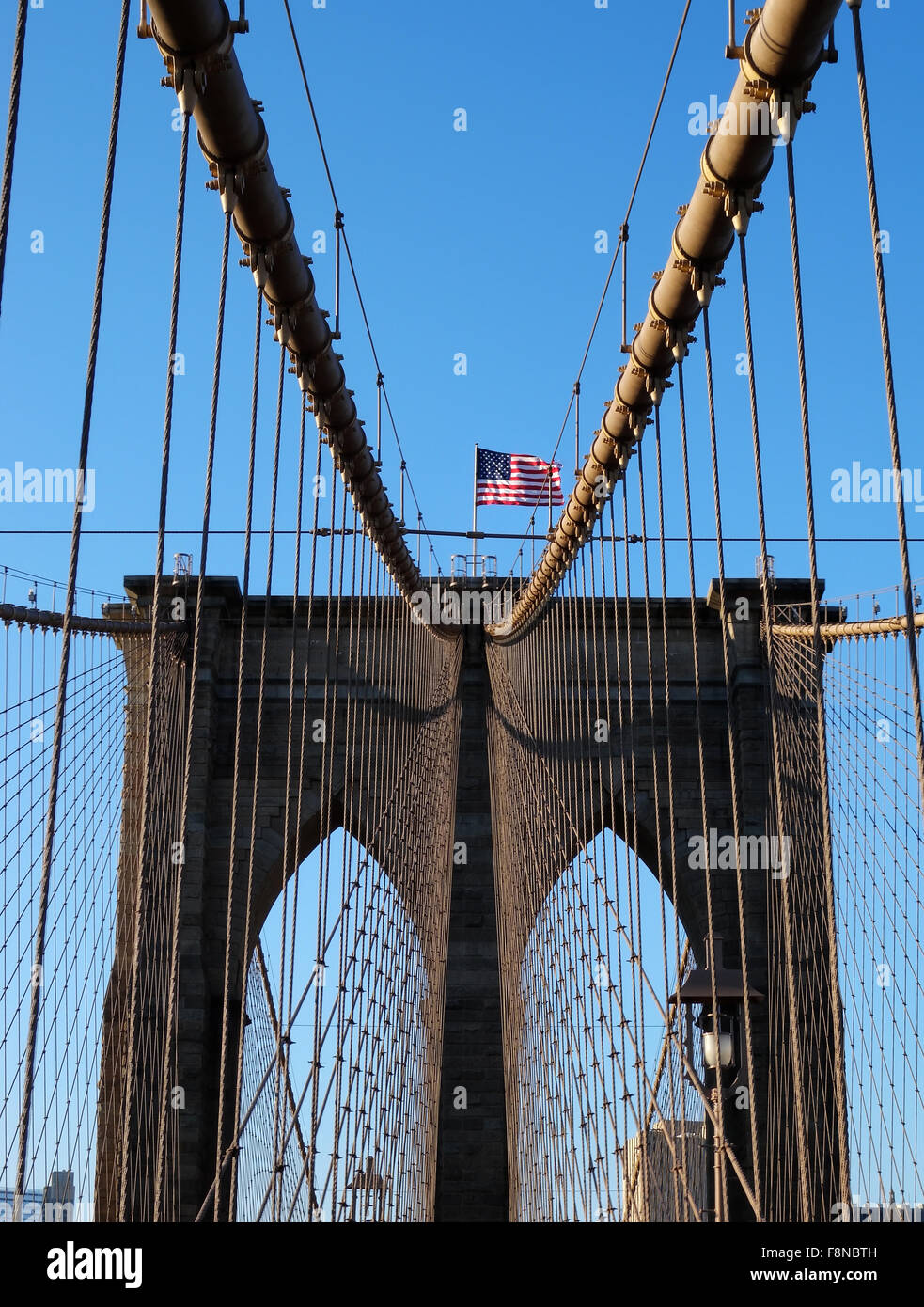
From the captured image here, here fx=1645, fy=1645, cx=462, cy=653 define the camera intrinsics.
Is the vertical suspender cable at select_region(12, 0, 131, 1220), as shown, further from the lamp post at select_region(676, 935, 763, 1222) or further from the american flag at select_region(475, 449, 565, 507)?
the american flag at select_region(475, 449, 565, 507)

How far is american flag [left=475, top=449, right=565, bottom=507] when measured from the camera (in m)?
18.4

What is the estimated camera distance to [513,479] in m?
18.6

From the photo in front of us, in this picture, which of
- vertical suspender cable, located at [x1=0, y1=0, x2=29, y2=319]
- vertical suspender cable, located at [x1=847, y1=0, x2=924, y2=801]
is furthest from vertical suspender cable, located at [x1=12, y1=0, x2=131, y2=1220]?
vertical suspender cable, located at [x1=847, y1=0, x2=924, y2=801]

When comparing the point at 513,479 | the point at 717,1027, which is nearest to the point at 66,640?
the point at 717,1027

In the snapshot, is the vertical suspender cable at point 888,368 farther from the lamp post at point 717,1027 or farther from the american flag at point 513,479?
the american flag at point 513,479

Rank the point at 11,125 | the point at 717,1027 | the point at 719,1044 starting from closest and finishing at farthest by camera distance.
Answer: the point at 11,125 < the point at 717,1027 < the point at 719,1044

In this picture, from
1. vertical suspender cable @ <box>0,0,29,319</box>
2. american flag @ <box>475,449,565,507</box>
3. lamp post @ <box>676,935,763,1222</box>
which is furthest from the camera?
american flag @ <box>475,449,565,507</box>

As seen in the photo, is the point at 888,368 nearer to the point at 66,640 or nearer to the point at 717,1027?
the point at 66,640

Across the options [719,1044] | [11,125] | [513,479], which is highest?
[513,479]

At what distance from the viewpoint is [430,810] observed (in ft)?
50.9

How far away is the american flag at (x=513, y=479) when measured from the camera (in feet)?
60.5
